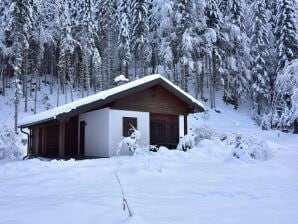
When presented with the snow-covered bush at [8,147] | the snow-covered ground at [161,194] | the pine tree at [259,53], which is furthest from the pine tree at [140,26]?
the snow-covered ground at [161,194]

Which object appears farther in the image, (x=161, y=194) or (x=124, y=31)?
(x=124, y=31)

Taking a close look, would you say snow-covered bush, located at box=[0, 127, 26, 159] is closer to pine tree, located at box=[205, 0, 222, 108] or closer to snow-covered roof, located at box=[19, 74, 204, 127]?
snow-covered roof, located at box=[19, 74, 204, 127]

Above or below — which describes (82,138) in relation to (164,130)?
below

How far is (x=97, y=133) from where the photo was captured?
17938 millimetres

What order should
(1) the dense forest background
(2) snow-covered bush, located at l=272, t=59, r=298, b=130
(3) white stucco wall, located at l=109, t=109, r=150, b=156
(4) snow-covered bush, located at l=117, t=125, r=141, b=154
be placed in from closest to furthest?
1. (2) snow-covered bush, located at l=272, t=59, r=298, b=130
2. (4) snow-covered bush, located at l=117, t=125, r=141, b=154
3. (3) white stucco wall, located at l=109, t=109, r=150, b=156
4. (1) the dense forest background

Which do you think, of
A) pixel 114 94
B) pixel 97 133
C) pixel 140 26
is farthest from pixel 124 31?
pixel 114 94

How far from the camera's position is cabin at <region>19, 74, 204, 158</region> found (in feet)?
54.7

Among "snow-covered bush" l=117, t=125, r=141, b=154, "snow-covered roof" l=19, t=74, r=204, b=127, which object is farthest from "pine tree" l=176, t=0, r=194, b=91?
"snow-covered bush" l=117, t=125, r=141, b=154

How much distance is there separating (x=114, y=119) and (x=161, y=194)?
1065 centimetres

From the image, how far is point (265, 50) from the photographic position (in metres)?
37.3

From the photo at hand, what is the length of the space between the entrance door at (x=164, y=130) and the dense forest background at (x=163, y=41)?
1423 cm

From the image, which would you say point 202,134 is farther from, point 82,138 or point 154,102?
point 82,138

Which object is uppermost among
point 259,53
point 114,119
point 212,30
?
point 212,30

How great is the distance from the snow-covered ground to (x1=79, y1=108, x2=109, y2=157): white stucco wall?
5.38 metres
